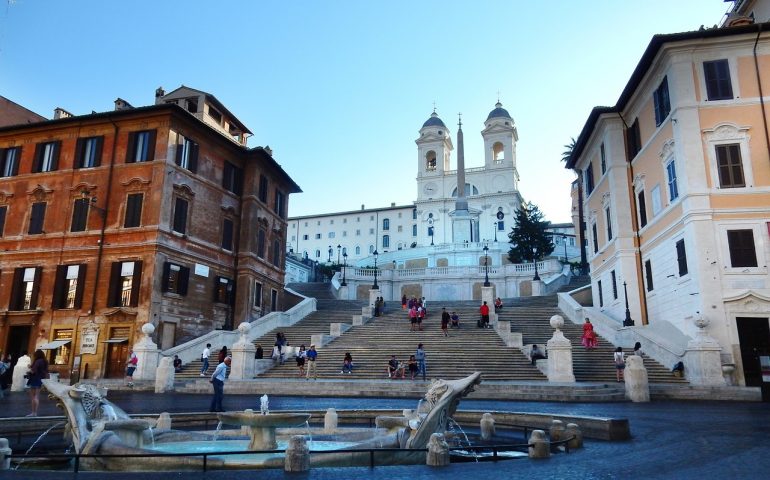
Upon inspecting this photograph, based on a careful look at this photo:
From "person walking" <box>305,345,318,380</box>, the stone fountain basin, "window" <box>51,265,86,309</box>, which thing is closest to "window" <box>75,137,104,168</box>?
"window" <box>51,265,86,309</box>

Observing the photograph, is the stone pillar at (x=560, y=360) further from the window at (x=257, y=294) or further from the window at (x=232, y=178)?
the window at (x=232, y=178)

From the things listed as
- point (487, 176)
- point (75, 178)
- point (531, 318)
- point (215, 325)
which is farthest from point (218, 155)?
point (487, 176)

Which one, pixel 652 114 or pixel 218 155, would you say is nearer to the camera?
pixel 652 114

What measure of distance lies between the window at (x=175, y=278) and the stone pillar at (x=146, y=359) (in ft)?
15.0

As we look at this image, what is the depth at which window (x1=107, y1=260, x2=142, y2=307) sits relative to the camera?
29.1 meters

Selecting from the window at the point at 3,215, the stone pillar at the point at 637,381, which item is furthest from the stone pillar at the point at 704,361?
the window at the point at 3,215

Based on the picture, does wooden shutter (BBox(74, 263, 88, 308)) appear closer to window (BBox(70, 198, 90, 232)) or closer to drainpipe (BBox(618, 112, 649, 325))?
window (BBox(70, 198, 90, 232))

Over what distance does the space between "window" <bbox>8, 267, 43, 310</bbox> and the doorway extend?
3255cm

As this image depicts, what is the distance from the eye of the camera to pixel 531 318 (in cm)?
3175

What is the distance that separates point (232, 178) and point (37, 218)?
1100 centimetres

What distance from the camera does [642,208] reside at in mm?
27516

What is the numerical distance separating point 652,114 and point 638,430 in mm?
18834

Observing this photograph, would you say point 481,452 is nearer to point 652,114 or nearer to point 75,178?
point 652,114

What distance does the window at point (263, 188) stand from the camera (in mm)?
38219
